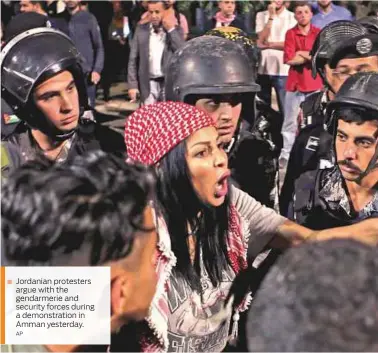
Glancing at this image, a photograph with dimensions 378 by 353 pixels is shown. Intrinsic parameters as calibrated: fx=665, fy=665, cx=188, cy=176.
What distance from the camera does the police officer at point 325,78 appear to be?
257 cm

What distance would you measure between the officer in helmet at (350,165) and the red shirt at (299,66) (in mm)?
3395

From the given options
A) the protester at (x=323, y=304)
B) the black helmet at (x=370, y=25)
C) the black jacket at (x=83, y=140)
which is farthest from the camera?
the black helmet at (x=370, y=25)

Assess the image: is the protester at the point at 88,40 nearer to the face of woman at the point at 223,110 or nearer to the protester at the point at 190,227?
the face of woman at the point at 223,110

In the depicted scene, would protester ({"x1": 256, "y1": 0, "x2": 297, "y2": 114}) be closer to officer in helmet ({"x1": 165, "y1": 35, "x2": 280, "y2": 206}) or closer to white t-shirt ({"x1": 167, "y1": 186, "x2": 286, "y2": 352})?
officer in helmet ({"x1": 165, "y1": 35, "x2": 280, "y2": 206})

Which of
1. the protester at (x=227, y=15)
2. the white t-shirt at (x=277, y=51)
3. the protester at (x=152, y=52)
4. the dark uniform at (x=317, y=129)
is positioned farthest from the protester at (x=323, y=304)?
the white t-shirt at (x=277, y=51)

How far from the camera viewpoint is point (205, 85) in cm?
240

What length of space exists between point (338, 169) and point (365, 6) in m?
4.97

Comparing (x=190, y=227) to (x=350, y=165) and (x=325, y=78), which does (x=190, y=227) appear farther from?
(x=325, y=78)

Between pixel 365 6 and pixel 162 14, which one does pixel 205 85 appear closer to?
pixel 162 14

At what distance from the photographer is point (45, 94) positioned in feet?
7.68

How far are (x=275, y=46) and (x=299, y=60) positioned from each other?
0.58 m

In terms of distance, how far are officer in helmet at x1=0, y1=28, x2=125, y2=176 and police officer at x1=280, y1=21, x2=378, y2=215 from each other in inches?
27.9

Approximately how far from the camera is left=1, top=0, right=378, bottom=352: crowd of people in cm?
91

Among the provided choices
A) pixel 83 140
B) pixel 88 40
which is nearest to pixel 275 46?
pixel 88 40
